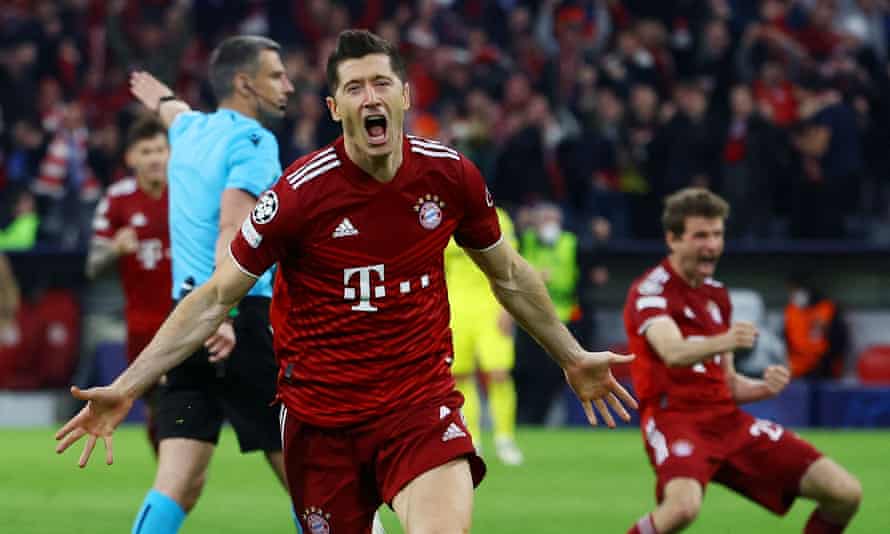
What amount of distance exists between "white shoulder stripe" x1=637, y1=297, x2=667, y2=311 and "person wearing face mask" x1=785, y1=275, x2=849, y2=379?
9.90 metres

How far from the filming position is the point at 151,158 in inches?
401

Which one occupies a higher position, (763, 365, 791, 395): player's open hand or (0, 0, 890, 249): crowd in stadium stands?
(0, 0, 890, 249): crowd in stadium stands

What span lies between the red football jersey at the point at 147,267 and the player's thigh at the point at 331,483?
4733 millimetres

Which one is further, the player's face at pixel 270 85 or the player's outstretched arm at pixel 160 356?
the player's face at pixel 270 85

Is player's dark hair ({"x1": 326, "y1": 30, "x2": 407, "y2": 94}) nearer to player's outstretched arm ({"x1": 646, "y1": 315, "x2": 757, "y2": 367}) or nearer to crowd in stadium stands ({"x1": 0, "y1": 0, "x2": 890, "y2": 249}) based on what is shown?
player's outstretched arm ({"x1": 646, "y1": 315, "x2": 757, "y2": 367})

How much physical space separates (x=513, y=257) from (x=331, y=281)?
71 centimetres

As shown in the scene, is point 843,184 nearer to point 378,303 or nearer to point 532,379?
point 532,379

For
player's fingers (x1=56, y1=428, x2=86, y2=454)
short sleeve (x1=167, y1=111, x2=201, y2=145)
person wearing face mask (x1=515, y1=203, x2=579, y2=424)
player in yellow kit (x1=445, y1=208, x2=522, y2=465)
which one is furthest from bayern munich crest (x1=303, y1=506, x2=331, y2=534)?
person wearing face mask (x1=515, y1=203, x2=579, y2=424)

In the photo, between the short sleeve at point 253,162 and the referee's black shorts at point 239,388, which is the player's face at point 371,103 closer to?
the short sleeve at point 253,162

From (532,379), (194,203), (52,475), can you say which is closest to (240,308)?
(194,203)

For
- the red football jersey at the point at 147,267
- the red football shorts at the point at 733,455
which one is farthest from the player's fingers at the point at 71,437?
the red football jersey at the point at 147,267

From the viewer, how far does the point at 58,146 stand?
1859 centimetres

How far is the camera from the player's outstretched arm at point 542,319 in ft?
18.7

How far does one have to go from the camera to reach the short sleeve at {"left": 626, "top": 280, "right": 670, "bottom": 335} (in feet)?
25.5
